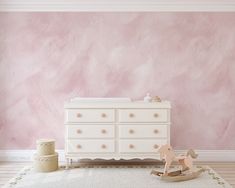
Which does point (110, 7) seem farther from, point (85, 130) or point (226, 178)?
point (226, 178)

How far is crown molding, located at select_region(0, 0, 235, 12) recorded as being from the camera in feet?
18.4

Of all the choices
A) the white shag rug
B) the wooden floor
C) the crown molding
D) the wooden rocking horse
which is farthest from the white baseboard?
the crown molding

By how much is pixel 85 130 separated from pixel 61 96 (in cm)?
97

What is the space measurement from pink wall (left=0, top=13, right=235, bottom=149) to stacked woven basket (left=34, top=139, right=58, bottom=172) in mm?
719

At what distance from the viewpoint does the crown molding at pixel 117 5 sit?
5.59 metres

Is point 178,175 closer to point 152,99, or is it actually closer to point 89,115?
point 152,99

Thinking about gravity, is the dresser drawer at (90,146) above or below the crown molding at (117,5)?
below

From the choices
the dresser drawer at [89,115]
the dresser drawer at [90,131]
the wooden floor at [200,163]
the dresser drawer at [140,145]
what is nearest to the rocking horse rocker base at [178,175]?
the wooden floor at [200,163]

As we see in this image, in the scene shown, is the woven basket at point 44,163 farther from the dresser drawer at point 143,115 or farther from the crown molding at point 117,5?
the crown molding at point 117,5

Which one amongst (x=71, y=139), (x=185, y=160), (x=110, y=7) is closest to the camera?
(x=185, y=160)

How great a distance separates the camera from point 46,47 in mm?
5625

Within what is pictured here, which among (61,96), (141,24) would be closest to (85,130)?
(61,96)

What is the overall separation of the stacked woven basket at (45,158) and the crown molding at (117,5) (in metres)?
2.29

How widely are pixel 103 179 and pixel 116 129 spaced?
849 millimetres
